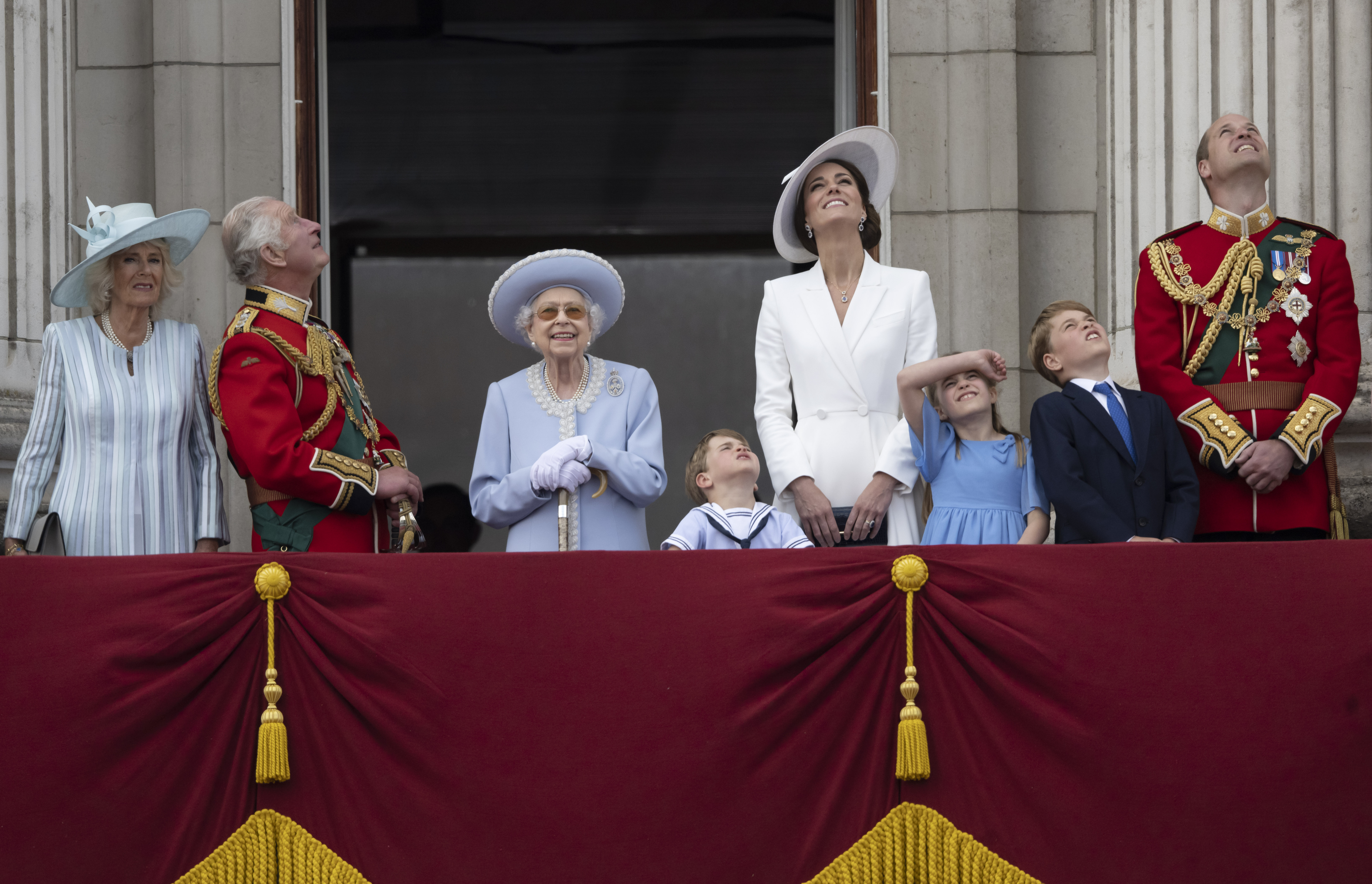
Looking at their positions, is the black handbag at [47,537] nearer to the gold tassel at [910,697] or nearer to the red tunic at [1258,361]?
the gold tassel at [910,697]

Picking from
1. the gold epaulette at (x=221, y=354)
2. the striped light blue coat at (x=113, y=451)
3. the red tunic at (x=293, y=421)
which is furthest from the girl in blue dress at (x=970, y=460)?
the striped light blue coat at (x=113, y=451)

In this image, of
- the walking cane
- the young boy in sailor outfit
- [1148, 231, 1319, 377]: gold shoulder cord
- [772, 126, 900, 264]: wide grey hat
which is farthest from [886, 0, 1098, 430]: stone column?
the walking cane

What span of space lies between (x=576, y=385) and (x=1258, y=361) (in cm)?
199

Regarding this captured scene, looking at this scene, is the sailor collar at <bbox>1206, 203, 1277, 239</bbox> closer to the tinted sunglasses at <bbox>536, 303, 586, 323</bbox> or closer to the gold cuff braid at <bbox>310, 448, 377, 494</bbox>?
the tinted sunglasses at <bbox>536, 303, 586, 323</bbox>

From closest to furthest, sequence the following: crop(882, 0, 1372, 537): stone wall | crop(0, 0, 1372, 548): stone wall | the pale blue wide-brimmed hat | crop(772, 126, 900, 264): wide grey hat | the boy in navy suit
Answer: the boy in navy suit → the pale blue wide-brimmed hat → crop(772, 126, 900, 264): wide grey hat → crop(882, 0, 1372, 537): stone wall → crop(0, 0, 1372, 548): stone wall

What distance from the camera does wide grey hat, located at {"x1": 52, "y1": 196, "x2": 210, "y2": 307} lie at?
4273mm

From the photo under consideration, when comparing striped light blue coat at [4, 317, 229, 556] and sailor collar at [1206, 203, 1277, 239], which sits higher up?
sailor collar at [1206, 203, 1277, 239]

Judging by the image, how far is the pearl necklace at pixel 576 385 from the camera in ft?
14.6

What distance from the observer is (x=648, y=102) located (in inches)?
355

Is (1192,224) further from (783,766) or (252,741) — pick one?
(252,741)

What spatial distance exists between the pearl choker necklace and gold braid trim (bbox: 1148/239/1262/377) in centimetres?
297

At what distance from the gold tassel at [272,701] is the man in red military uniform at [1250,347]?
2.51 meters

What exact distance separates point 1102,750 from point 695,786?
36.0 inches

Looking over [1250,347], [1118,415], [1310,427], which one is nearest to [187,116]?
[1118,415]
